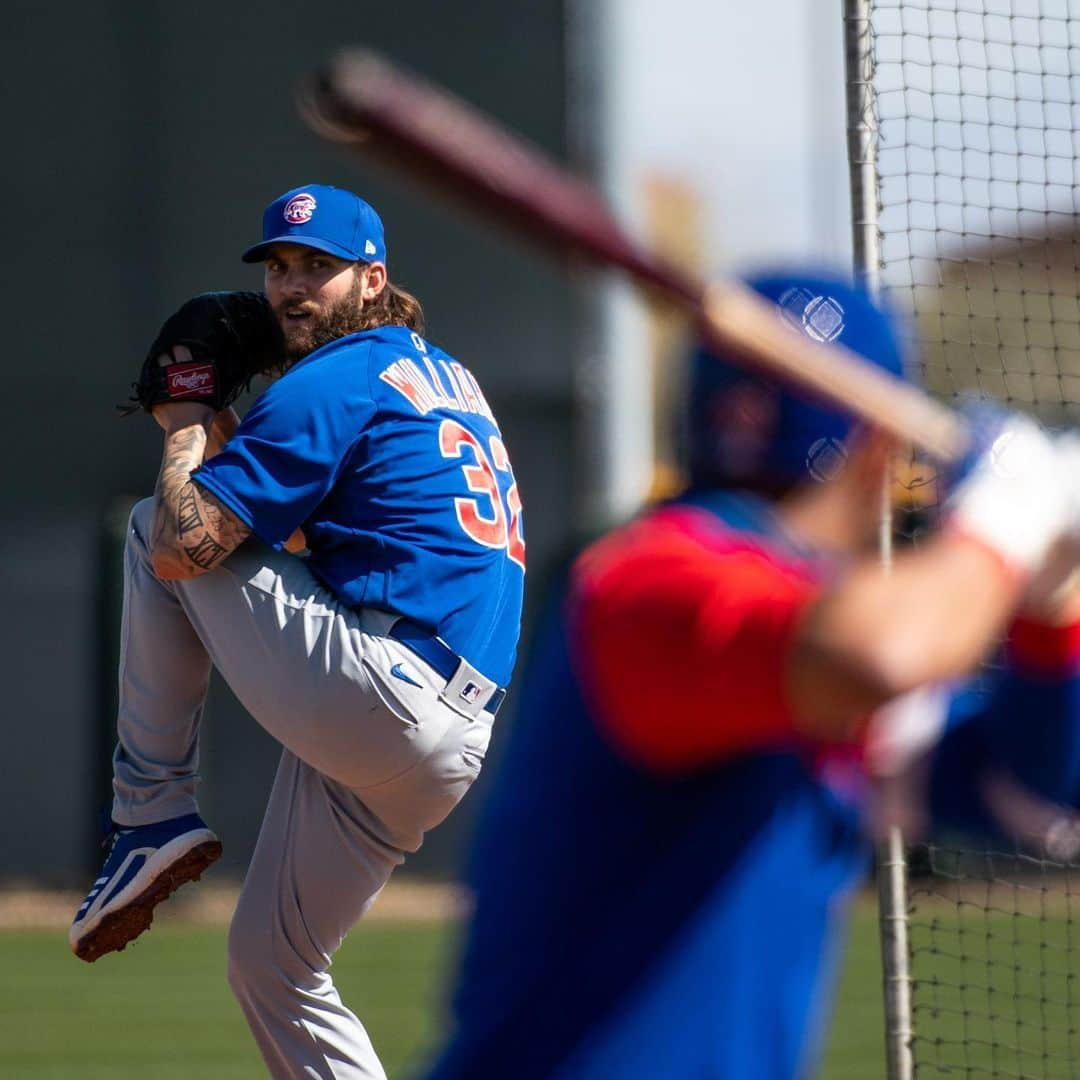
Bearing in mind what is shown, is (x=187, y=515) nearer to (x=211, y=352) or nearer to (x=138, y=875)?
(x=211, y=352)

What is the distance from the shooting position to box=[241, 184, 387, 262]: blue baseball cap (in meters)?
4.52

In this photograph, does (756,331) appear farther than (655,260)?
No

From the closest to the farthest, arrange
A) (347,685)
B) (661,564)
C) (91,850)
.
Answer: (661,564), (347,685), (91,850)

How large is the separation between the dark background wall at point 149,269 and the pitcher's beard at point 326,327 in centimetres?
702

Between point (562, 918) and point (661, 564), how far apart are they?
46 cm

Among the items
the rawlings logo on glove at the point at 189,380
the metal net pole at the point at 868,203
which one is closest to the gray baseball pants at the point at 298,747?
the rawlings logo on glove at the point at 189,380

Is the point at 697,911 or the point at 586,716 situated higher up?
the point at 586,716

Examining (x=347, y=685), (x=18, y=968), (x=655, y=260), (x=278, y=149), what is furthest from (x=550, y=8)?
(x=655, y=260)

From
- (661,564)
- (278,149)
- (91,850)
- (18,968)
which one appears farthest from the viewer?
(278,149)

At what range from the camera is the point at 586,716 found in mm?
2193

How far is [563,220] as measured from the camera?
2.30 meters

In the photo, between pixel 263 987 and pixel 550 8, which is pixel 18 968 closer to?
pixel 263 987

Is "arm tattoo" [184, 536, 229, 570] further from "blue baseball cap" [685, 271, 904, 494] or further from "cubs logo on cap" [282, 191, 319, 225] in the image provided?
"blue baseball cap" [685, 271, 904, 494]

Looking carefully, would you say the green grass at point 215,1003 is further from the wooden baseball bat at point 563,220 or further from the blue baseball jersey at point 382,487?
the wooden baseball bat at point 563,220
